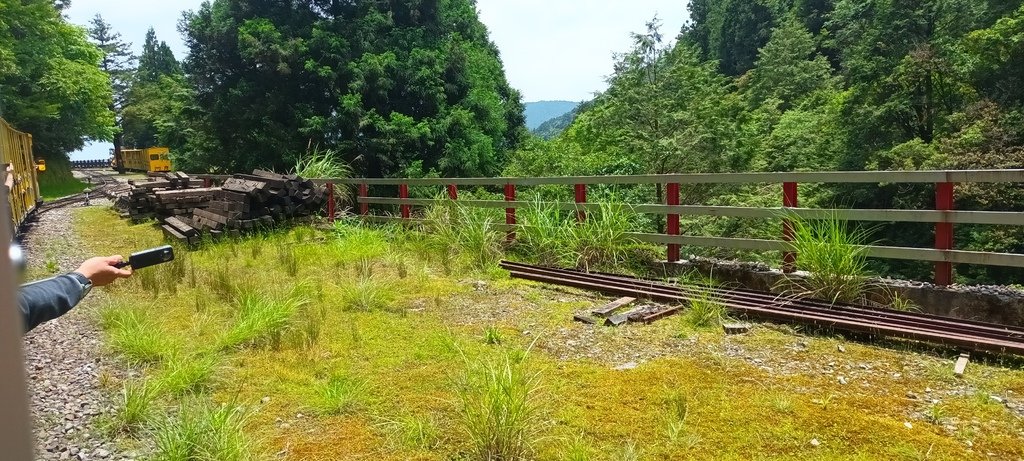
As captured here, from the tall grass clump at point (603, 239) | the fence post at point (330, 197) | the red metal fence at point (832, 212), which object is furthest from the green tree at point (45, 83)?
the red metal fence at point (832, 212)

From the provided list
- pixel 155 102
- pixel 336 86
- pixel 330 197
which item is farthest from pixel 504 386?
pixel 155 102

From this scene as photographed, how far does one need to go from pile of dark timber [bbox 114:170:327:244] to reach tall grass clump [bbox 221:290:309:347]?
5.05m

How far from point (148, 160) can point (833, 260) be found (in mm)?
43104

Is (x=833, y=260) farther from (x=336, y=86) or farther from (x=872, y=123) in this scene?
(x=872, y=123)

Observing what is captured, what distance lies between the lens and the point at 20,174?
1250cm

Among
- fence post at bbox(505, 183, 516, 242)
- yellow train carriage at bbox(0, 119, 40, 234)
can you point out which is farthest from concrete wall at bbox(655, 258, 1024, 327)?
yellow train carriage at bbox(0, 119, 40, 234)

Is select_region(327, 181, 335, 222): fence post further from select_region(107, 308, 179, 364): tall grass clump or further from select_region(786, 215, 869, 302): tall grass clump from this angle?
select_region(786, 215, 869, 302): tall grass clump

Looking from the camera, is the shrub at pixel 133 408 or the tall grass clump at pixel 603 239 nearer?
the shrub at pixel 133 408

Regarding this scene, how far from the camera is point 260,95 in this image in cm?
1939

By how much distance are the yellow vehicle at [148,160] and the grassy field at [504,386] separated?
1247 inches

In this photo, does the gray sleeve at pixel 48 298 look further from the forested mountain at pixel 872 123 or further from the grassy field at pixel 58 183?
the grassy field at pixel 58 183

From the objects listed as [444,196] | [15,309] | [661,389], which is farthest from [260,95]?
[15,309]

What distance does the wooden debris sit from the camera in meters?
3.81

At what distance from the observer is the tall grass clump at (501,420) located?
9.58 feet
